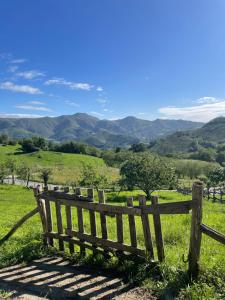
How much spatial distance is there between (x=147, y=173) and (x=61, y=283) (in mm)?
36087

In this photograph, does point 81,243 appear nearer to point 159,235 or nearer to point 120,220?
point 120,220

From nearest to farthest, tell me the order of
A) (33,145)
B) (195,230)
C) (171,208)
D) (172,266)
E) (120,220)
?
(195,230) → (171,208) → (172,266) → (120,220) → (33,145)

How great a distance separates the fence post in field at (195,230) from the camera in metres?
6.96

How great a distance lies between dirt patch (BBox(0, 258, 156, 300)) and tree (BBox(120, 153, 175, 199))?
34.3 meters

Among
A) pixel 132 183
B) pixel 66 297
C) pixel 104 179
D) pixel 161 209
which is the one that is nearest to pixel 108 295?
pixel 66 297

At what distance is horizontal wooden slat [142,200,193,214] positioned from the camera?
7178 millimetres

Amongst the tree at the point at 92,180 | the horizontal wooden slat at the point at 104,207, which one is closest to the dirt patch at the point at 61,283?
the horizontal wooden slat at the point at 104,207

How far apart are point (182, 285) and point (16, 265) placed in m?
4.83

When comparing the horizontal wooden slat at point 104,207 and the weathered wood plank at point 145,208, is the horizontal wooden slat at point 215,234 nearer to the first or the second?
the weathered wood plank at point 145,208

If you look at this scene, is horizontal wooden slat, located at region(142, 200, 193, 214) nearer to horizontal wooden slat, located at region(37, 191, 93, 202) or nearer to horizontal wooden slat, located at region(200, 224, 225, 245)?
horizontal wooden slat, located at region(200, 224, 225, 245)

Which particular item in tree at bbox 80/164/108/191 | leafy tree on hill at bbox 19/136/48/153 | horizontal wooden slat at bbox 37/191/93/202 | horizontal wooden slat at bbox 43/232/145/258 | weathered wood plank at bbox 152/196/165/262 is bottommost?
tree at bbox 80/164/108/191

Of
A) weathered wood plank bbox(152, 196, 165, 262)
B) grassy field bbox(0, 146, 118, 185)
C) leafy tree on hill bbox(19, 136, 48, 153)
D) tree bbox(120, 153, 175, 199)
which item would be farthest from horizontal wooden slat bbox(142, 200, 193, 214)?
leafy tree on hill bbox(19, 136, 48, 153)

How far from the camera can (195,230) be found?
7.09 meters

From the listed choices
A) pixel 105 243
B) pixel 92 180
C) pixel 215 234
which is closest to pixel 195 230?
pixel 215 234
